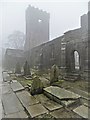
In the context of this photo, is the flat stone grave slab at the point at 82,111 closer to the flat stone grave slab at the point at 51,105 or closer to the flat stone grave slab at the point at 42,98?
the flat stone grave slab at the point at 51,105

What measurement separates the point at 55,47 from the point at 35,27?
909 inches

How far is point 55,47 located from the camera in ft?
60.0

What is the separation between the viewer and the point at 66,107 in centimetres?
467

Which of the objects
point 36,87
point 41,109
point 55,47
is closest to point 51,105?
point 41,109

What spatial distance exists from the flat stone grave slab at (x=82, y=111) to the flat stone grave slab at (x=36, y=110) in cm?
102

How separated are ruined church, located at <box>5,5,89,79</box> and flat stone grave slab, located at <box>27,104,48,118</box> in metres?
7.22

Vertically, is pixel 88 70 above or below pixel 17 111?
above

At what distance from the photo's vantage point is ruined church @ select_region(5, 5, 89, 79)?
12.8 meters

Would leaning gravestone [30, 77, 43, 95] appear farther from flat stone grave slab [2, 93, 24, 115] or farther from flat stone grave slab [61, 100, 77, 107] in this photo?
→ flat stone grave slab [61, 100, 77, 107]

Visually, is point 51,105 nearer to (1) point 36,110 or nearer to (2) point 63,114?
(1) point 36,110

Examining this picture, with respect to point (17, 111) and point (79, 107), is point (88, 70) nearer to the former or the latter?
point (79, 107)

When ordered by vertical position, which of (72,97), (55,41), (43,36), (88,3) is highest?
(43,36)

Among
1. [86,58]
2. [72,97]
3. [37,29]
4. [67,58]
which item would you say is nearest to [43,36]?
[37,29]

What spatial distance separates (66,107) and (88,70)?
23.6 feet
